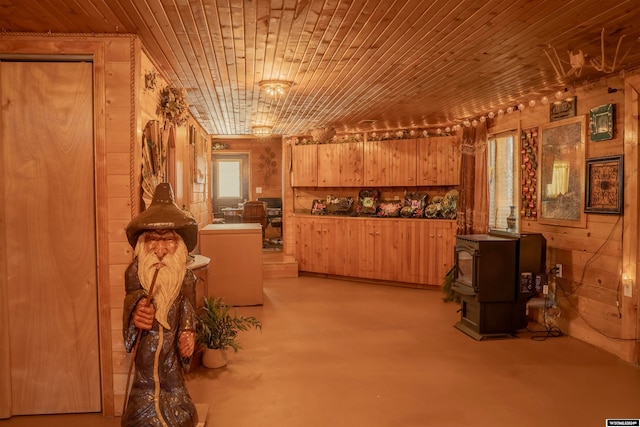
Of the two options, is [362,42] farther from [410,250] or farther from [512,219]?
[410,250]

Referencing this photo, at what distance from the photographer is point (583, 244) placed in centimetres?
439

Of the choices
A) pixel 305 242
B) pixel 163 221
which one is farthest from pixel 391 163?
pixel 163 221

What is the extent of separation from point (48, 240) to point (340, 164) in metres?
5.24

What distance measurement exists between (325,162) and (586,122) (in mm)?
4237

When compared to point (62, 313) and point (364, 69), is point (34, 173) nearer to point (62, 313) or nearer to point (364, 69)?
point (62, 313)

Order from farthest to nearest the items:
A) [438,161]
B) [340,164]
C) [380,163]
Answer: [340,164] → [380,163] → [438,161]

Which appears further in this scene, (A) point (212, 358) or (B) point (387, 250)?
(B) point (387, 250)

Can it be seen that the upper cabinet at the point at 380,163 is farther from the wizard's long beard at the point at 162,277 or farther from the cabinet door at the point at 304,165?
the wizard's long beard at the point at 162,277

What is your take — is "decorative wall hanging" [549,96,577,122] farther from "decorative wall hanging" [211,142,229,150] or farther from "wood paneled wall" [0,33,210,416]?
"decorative wall hanging" [211,142,229,150]

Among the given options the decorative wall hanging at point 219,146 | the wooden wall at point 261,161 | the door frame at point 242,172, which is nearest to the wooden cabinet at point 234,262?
the wooden wall at point 261,161

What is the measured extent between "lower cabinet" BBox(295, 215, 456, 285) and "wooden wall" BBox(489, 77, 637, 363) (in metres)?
1.82

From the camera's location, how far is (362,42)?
3.25m

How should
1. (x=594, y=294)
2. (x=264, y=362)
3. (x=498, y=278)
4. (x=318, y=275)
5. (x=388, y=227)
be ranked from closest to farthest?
(x=264, y=362)
(x=594, y=294)
(x=498, y=278)
(x=388, y=227)
(x=318, y=275)

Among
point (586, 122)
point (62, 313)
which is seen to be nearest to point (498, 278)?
point (586, 122)
